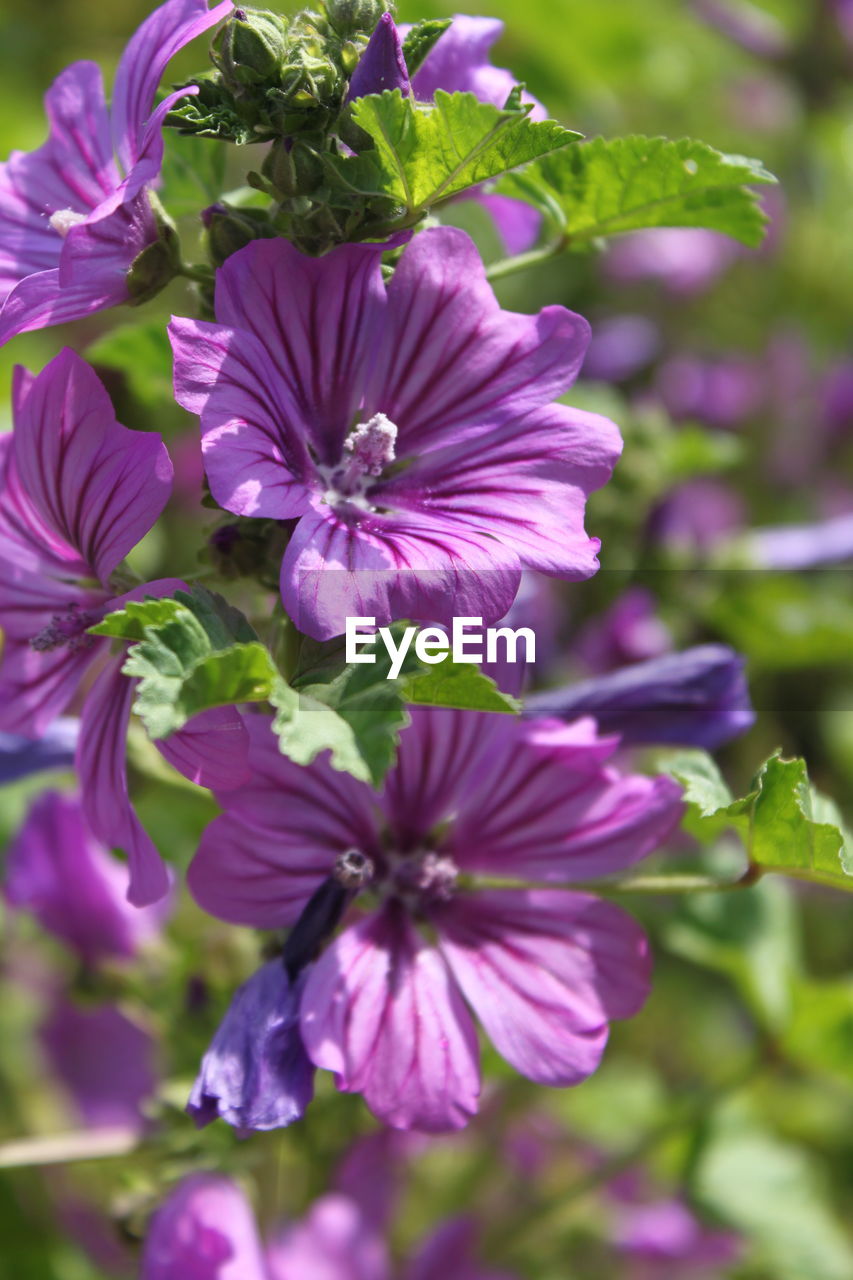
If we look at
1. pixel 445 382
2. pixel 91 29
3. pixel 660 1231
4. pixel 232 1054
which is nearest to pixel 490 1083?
pixel 660 1231

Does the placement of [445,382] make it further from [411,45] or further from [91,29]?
[91,29]

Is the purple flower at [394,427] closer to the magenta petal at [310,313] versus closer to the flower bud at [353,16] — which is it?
the magenta petal at [310,313]

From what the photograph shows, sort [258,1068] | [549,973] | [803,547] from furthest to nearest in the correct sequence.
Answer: [803,547] < [549,973] < [258,1068]

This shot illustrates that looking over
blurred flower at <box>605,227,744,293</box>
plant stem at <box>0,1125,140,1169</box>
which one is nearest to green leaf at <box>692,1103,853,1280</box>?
plant stem at <box>0,1125,140,1169</box>

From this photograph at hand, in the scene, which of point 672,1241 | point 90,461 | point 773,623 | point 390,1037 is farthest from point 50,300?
point 672,1241

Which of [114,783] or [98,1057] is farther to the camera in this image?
[98,1057]

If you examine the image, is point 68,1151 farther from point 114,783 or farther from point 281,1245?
point 114,783

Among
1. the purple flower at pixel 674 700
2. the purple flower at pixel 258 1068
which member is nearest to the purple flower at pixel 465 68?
the purple flower at pixel 674 700
